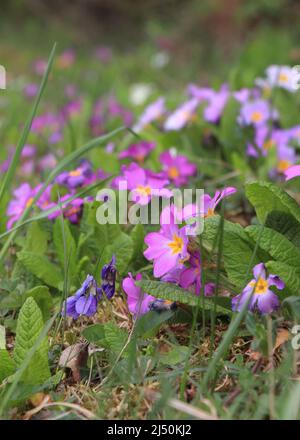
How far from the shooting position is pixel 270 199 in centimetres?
144

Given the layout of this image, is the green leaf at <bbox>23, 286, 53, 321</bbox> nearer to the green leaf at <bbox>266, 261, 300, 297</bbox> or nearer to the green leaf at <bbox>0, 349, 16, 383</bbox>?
the green leaf at <bbox>0, 349, 16, 383</bbox>

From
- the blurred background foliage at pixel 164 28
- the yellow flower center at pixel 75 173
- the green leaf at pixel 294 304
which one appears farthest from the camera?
the blurred background foliage at pixel 164 28

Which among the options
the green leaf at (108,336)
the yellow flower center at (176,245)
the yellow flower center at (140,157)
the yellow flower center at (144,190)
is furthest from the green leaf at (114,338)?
the yellow flower center at (140,157)

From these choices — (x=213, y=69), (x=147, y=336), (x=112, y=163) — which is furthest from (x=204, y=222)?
(x=213, y=69)

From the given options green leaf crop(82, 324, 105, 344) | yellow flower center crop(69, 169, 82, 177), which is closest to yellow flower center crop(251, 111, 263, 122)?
yellow flower center crop(69, 169, 82, 177)

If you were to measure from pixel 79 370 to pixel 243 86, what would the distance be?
1953 mm

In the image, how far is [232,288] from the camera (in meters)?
1.44

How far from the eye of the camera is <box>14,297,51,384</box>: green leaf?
4.17 ft

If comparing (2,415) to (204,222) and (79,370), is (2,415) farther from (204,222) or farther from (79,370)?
(204,222)

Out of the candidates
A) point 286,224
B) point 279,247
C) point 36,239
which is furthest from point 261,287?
point 36,239

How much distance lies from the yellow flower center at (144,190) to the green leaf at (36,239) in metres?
0.29

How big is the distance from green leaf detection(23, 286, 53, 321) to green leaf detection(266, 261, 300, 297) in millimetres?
526

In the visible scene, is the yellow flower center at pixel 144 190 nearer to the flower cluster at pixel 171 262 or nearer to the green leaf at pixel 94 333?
the flower cluster at pixel 171 262

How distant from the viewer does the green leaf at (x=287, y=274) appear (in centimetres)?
132
